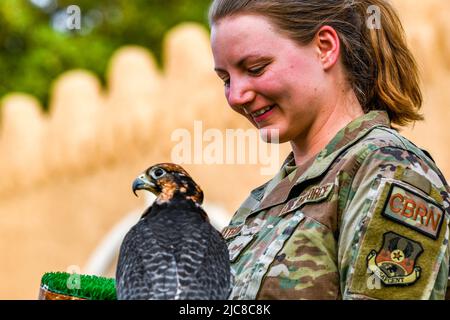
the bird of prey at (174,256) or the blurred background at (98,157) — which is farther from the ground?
the blurred background at (98,157)

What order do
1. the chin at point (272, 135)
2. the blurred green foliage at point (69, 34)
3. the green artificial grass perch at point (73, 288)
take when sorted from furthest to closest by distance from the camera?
the blurred green foliage at point (69, 34) → the chin at point (272, 135) → the green artificial grass perch at point (73, 288)

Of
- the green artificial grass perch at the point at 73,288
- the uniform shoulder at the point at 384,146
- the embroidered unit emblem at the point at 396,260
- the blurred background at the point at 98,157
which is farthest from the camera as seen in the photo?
the blurred background at the point at 98,157

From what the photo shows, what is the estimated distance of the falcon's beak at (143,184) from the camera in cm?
264

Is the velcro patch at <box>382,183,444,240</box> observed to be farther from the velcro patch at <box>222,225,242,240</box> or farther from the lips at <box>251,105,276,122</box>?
the velcro patch at <box>222,225,242,240</box>

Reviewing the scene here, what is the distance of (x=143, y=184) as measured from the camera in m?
2.65

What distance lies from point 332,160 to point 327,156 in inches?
2.1

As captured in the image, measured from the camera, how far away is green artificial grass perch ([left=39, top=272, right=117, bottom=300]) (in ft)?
7.97

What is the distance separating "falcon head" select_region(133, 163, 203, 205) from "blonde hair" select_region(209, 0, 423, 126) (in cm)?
41

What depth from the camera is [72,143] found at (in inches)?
458

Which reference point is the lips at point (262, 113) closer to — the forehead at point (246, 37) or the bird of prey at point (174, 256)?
the forehead at point (246, 37)

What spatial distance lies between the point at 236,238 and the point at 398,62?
643 mm

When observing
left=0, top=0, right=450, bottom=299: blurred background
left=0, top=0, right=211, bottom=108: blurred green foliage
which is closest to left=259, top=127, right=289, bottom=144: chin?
left=0, top=0, right=450, bottom=299: blurred background

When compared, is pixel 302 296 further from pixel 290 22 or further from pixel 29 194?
pixel 29 194

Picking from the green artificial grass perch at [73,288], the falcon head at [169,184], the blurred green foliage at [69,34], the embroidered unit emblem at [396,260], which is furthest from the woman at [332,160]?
the blurred green foliage at [69,34]
